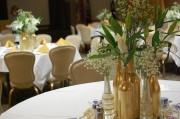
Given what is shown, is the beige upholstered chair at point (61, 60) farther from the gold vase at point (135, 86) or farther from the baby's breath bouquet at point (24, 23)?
the gold vase at point (135, 86)

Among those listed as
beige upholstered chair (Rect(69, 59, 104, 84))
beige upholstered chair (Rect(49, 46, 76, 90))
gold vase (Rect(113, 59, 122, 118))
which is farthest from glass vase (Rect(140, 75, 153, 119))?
beige upholstered chair (Rect(49, 46, 76, 90))

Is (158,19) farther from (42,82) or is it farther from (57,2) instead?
(57,2)

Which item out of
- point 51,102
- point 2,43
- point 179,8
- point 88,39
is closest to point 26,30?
point 2,43

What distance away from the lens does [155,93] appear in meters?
1.68

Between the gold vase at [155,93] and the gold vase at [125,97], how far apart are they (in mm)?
135

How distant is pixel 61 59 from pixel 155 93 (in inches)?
108

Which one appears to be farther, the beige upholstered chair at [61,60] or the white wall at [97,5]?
the white wall at [97,5]

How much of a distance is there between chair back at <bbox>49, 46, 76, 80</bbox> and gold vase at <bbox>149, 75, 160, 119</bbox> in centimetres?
267

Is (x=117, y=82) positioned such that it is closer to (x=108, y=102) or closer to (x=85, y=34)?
(x=108, y=102)

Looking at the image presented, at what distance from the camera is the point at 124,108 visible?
1.63 m

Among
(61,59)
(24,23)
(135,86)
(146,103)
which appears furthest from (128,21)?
(24,23)

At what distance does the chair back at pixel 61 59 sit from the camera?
4.25m

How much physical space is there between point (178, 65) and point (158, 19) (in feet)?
13.0

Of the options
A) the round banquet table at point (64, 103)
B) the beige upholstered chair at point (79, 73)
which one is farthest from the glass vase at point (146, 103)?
the beige upholstered chair at point (79, 73)
